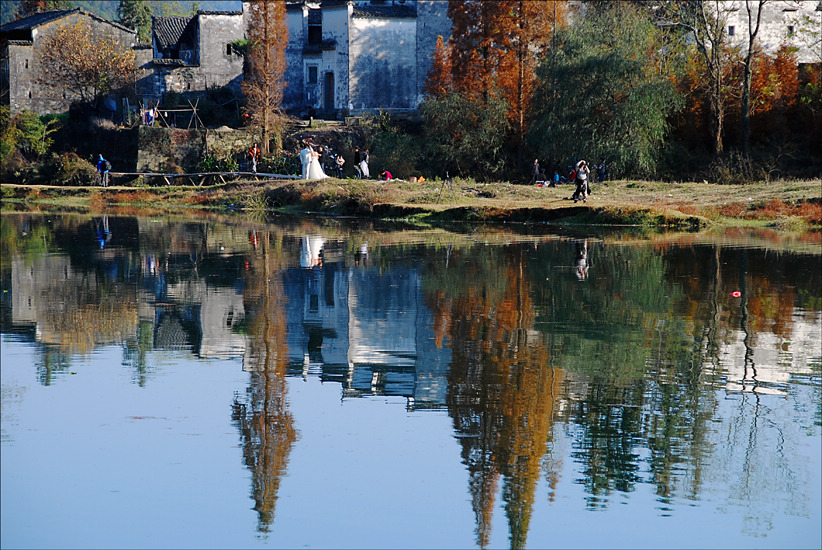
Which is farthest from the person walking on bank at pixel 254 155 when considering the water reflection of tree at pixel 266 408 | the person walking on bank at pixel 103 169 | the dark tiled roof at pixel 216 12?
the water reflection of tree at pixel 266 408

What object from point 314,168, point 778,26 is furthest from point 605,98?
point 778,26

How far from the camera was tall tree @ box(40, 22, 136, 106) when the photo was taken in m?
58.8

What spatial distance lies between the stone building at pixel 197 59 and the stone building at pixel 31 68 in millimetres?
4415

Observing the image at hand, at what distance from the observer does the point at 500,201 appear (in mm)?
35250

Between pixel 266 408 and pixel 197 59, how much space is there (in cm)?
5429

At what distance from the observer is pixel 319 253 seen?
2444cm

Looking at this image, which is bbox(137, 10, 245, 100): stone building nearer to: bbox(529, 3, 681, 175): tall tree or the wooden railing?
the wooden railing

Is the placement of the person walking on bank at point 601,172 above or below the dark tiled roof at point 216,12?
below

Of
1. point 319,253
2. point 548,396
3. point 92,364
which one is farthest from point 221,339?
point 319,253

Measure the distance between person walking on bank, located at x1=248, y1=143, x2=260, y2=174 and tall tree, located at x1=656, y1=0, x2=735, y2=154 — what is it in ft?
69.5

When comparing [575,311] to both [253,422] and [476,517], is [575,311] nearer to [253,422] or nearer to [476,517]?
[253,422]

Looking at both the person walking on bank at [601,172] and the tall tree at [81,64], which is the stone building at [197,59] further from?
the person walking on bank at [601,172]

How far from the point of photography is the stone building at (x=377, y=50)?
5606 cm

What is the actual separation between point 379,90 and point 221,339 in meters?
44.1
